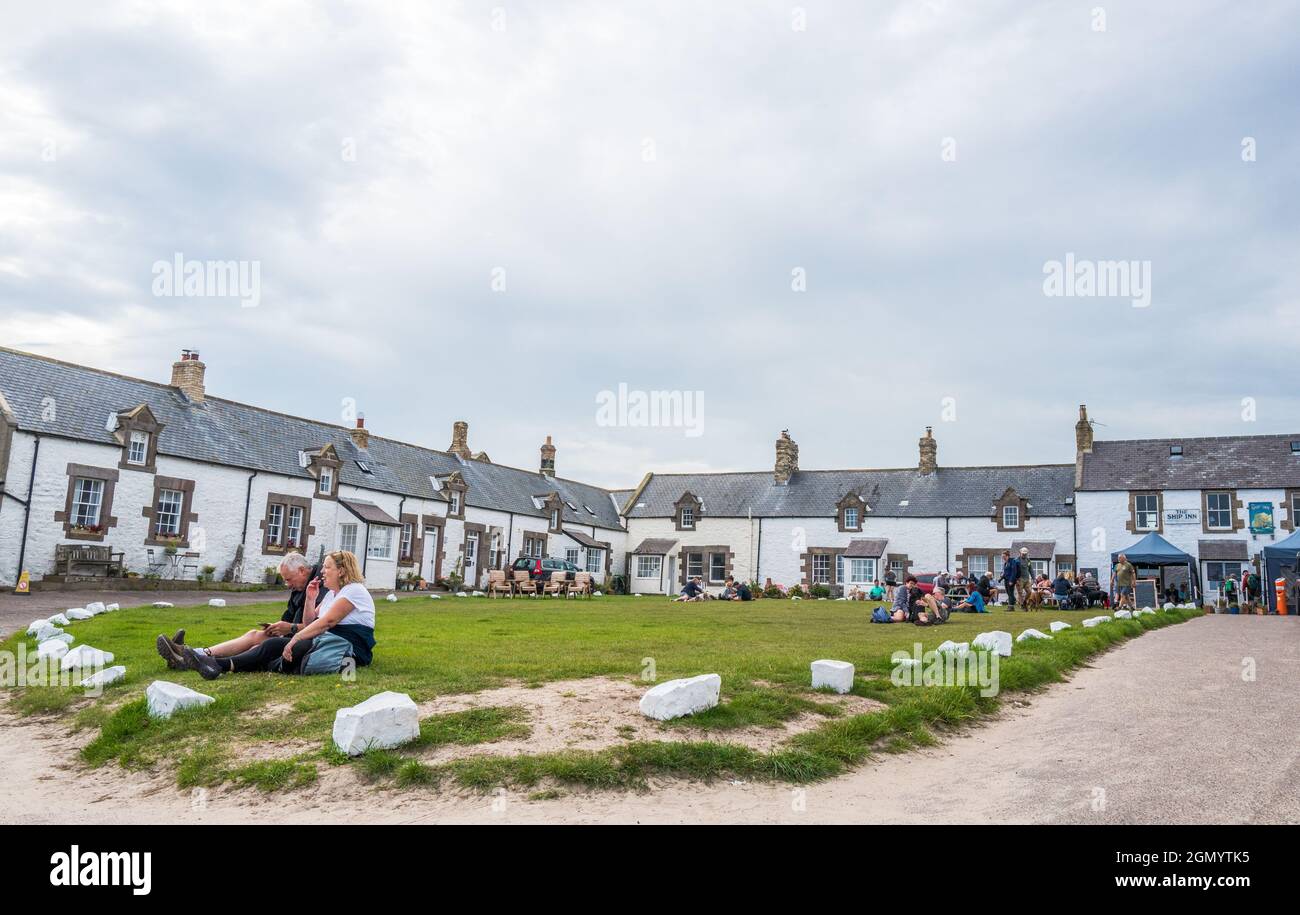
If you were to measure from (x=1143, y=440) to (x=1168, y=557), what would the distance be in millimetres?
11817

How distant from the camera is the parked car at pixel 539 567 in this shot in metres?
34.6

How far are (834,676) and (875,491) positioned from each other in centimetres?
3986

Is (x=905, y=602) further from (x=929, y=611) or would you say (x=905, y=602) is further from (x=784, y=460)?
(x=784, y=460)

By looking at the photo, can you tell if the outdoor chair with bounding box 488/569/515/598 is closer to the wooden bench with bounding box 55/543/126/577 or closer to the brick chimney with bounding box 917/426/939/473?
the wooden bench with bounding box 55/543/126/577

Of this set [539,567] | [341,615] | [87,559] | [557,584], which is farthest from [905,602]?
[87,559]

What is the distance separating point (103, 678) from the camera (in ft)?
29.1

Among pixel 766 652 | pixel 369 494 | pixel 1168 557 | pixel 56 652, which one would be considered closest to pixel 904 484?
pixel 1168 557

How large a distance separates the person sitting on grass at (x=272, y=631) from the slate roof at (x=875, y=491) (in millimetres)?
38608

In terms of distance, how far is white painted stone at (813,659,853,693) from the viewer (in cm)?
838

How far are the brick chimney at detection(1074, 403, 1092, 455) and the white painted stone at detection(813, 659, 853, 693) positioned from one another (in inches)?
1543

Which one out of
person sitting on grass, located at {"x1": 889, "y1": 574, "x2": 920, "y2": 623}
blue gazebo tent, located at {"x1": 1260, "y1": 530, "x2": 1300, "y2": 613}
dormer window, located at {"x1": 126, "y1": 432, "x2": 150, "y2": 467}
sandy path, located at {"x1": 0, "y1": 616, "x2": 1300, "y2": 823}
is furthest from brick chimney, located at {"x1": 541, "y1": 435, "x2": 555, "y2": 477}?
sandy path, located at {"x1": 0, "y1": 616, "x2": 1300, "y2": 823}

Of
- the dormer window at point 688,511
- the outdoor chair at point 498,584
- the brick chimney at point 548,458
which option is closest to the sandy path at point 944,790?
the outdoor chair at point 498,584

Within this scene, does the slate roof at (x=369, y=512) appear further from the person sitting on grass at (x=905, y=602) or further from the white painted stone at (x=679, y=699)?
the white painted stone at (x=679, y=699)
